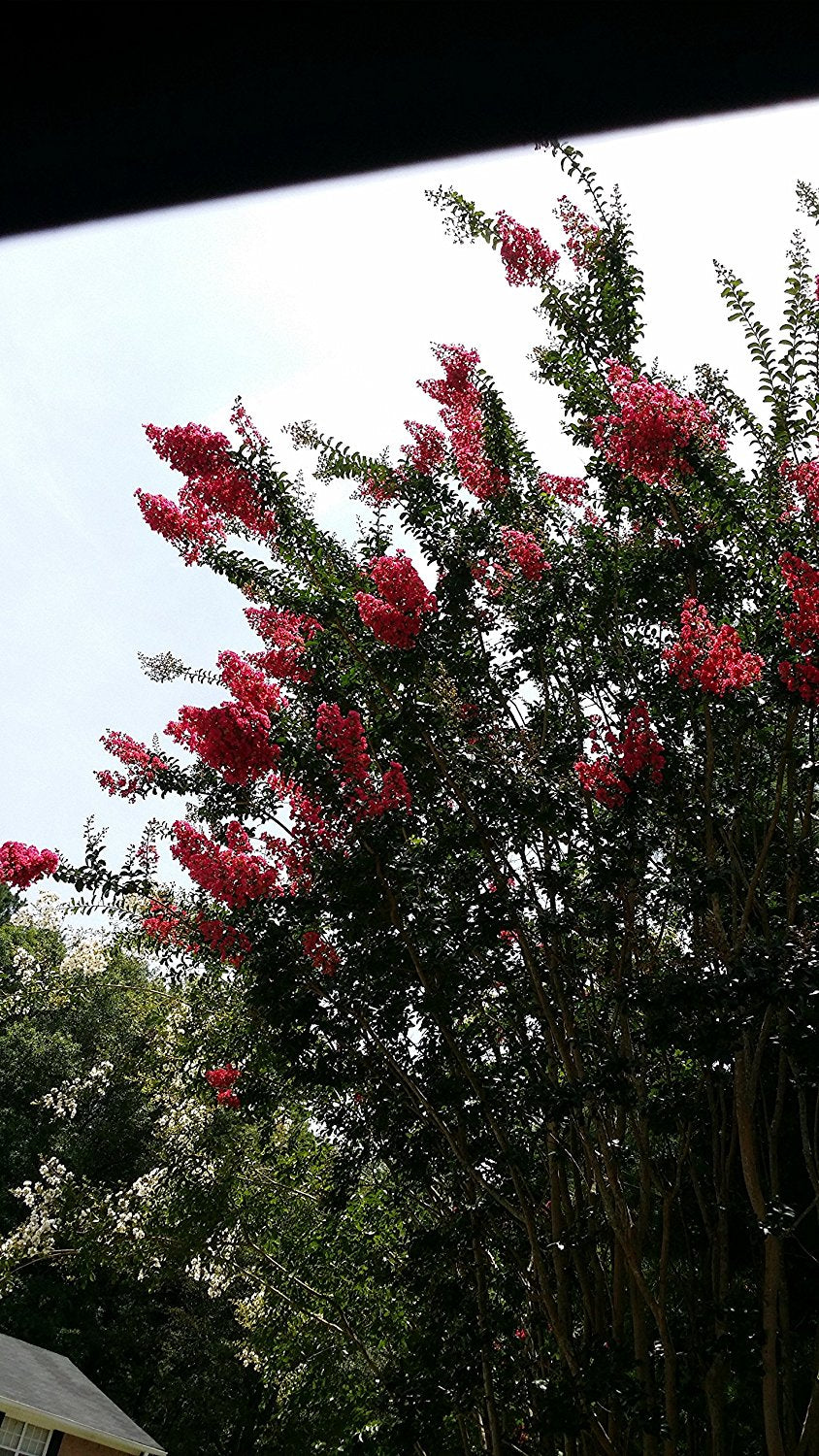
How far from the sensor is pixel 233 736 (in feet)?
11.3

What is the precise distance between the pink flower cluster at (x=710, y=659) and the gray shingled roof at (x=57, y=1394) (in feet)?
40.8

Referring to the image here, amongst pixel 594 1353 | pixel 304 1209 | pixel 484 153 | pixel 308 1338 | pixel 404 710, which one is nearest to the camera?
pixel 484 153

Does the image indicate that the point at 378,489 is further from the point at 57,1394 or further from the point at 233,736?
the point at 57,1394

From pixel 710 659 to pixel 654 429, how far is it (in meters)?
0.89

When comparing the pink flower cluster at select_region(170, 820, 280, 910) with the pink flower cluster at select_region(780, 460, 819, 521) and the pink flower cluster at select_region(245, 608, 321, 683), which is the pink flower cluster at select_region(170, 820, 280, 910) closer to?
the pink flower cluster at select_region(245, 608, 321, 683)

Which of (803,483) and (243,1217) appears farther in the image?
(243,1217)

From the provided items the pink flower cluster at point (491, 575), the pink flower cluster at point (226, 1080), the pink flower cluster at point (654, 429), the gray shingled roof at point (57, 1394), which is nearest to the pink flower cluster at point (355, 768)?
the pink flower cluster at point (491, 575)

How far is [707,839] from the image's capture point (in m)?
3.71

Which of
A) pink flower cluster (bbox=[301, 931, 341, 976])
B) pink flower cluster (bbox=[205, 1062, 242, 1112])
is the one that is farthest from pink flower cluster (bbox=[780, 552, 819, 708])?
pink flower cluster (bbox=[205, 1062, 242, 1112])

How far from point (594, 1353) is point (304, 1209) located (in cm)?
403

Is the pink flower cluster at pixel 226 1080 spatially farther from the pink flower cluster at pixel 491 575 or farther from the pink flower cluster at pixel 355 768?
the pink flower cluster at pixel 491 575

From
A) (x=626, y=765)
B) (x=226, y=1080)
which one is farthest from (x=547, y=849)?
(x=226, y=1080)

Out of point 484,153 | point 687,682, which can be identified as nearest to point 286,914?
point 687,682

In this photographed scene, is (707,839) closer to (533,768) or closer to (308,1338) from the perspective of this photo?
(533,768)
